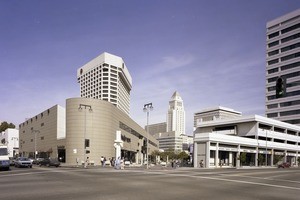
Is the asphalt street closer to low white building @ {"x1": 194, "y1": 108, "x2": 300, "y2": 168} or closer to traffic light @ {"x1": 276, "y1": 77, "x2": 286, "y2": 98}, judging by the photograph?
traffic light @ {"x1": 276, "y1": 77, "x2": 286, "y2": 98}

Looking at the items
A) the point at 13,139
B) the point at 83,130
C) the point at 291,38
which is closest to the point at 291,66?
the point at 291,38

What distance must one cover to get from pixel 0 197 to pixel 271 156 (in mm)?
84600

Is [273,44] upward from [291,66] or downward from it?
upward

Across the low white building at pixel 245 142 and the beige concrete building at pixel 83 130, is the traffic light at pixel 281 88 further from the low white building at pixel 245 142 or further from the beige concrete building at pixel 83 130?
the low white building at pixel 245 142

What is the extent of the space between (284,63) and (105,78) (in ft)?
292

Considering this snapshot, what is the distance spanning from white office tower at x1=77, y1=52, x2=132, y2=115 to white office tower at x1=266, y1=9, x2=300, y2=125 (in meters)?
80.2

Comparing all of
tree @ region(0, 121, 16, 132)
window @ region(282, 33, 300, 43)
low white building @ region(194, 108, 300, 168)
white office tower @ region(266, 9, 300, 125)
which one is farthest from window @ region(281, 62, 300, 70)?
tree @ region(0, 121, 16, 132)

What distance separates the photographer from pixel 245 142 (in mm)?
76938

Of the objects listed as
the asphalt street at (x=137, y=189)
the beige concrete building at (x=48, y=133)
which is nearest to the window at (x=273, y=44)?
the beige concrete building at (x=48, y=133)

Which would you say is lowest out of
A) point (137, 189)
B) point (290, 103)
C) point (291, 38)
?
point (137, 189)

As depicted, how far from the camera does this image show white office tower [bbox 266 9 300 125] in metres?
108

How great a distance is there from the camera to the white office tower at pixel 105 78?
16450cm

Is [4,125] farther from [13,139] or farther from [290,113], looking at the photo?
[290,113]

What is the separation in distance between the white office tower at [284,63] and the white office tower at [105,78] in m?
80.2
